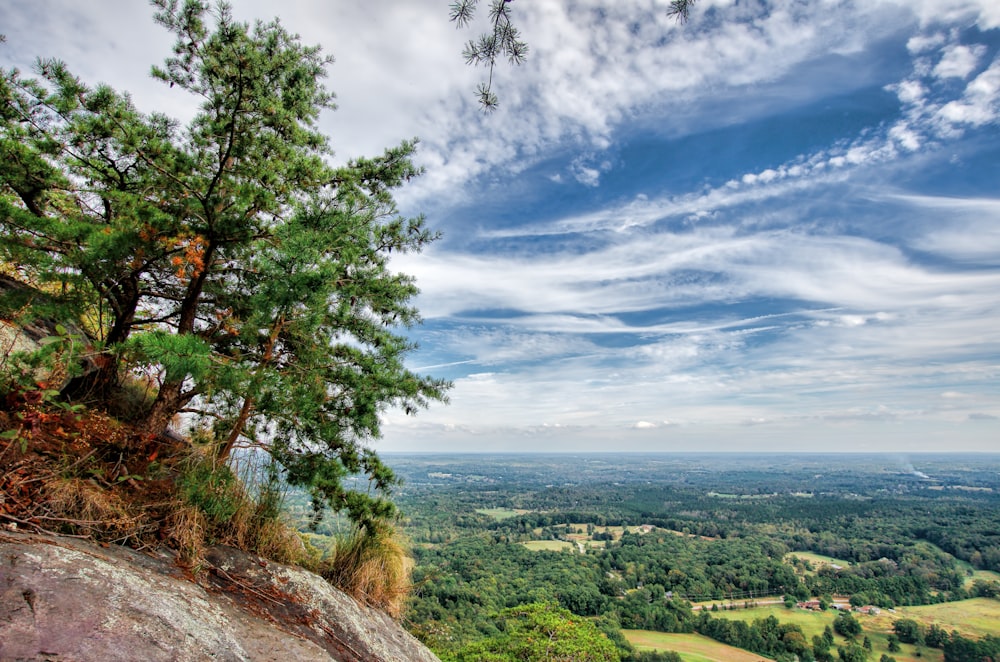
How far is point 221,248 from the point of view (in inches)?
202

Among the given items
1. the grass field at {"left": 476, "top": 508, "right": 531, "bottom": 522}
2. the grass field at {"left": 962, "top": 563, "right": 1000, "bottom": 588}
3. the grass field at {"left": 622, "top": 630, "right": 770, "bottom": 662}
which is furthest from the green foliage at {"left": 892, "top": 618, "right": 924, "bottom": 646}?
the grass field at {"left": 476, "top": 508, "right": 531, "bottom": 522}

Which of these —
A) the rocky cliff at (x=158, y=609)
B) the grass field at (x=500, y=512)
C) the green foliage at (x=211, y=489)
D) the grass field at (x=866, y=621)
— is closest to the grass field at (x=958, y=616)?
the grass field at (x=866, y=621)

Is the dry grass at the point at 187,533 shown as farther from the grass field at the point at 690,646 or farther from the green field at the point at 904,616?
the green field at the point at 904,616

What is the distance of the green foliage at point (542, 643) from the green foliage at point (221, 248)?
1495 centimetres

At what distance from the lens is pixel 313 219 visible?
4.50 meters

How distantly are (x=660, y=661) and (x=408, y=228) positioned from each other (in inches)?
2012

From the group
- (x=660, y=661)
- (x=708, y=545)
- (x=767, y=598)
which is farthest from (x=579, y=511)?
(x=660, y=661)

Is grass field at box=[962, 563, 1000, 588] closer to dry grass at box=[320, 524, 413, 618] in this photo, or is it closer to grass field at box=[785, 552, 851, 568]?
grass field at box=[785, 552, 851, 568]

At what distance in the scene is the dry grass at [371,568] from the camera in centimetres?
507

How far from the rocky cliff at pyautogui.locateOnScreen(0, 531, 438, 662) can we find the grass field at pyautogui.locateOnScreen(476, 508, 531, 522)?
99810 millimetres

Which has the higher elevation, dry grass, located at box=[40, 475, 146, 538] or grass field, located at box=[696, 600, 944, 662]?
dry grass, located at box=[40, 475, 146, 538]

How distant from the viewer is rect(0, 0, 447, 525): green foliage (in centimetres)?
404

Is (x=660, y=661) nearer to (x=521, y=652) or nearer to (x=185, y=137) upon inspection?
(x=521, y=652)

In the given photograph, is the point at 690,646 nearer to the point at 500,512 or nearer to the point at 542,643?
the point at 542,643
